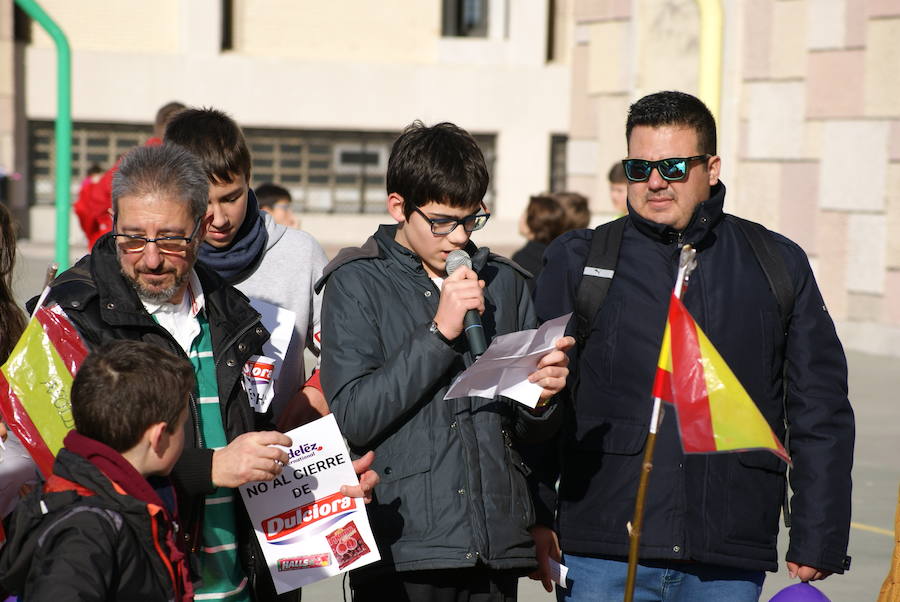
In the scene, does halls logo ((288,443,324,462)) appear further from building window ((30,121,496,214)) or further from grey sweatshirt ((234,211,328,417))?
building window ((30,121,496,214))

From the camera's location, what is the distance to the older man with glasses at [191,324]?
9.95 ft

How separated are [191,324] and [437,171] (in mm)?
724

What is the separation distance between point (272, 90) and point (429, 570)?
1145 inches

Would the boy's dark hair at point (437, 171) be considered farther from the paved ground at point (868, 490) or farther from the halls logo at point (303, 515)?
the paved ground at point (868, 490)

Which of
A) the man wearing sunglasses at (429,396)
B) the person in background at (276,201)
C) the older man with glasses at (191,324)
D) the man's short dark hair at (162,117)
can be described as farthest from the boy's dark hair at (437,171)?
the person in background at (276,201)

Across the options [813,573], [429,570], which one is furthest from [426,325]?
[813,573]

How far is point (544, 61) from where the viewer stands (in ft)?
109

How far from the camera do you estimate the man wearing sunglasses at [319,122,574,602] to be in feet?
10.5

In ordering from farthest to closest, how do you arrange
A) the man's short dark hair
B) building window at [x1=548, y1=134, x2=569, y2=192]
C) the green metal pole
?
building window at [x1=548, y1=134, x2=569, y2=192] → the green metal pole → the man's short dark hair

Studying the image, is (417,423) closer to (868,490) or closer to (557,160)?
(868,490)

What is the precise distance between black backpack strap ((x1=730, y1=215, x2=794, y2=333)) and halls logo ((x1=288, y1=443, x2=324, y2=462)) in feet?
4.19

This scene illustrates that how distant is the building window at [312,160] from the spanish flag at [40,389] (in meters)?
29.1

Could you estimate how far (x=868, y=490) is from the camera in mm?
7957

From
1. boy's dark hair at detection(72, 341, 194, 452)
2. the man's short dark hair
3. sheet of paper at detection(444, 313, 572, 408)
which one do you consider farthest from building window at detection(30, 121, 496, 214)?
boy's dark hair at detection(72, 341, 194, 452)
